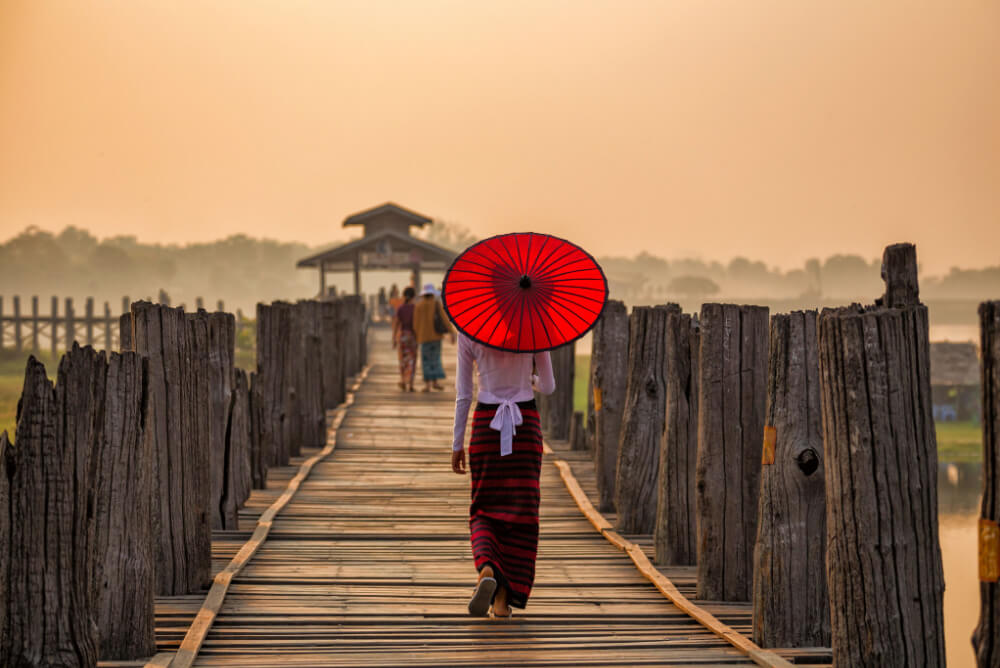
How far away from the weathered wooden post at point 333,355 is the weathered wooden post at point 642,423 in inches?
296

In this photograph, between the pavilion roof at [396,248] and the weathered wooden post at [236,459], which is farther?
the pavilion roof at [396,248]

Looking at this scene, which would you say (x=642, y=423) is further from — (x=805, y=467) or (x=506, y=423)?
(x=805, y=467)

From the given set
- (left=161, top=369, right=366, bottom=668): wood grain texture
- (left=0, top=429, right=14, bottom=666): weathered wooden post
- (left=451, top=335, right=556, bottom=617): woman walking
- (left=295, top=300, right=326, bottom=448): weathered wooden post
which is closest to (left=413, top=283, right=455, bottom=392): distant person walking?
(left=295, top=300, right=326, bottom=448): weathered wooden post

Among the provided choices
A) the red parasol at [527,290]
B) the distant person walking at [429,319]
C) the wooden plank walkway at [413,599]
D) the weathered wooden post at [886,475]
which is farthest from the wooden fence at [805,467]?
the distant person walking at [429,319]

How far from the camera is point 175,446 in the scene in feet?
20.1

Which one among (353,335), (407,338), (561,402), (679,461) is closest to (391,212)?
(353,335)

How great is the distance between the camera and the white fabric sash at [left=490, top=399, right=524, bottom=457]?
5.74 m

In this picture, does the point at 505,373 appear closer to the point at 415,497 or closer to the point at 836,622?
the point at 836,622

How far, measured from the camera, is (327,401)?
50.5 feet

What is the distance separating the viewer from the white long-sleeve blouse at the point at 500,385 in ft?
18.9

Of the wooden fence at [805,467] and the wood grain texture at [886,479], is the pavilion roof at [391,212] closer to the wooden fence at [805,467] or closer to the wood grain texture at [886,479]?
the wooden fence at [805,467]

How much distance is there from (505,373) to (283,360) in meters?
5.56

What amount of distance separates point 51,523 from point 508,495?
87.9 inches

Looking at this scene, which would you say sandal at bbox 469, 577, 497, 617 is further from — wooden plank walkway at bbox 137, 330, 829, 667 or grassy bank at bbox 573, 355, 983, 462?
grassy bank at bbox 573, 355, 983, 462
